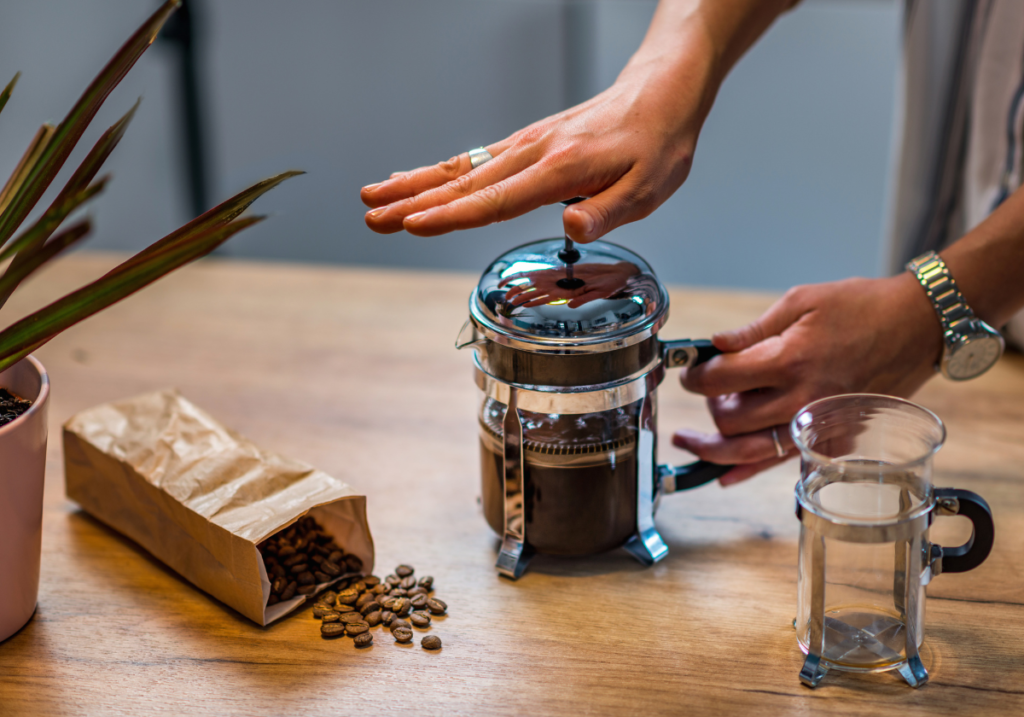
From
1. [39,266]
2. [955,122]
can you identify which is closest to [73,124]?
[39,266]

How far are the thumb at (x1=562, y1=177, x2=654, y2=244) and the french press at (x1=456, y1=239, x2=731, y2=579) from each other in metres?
0.04

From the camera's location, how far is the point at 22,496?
74 centimetres

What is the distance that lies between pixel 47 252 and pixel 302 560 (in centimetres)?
38

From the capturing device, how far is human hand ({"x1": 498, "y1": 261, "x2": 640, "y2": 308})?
2.52ft

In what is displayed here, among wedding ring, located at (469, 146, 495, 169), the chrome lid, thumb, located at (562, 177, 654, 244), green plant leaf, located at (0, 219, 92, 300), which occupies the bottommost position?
the chrome lid

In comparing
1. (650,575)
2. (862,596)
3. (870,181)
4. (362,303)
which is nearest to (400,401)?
(362,303)

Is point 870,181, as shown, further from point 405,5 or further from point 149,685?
point 149,685

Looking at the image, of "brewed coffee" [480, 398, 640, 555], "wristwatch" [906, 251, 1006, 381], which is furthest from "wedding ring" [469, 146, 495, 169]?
"wristwatch" [906, 251, 1006, 381]

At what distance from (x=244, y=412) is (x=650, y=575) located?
56 centimetres

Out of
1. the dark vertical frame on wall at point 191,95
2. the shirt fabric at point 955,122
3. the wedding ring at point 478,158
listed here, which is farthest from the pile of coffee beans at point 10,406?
the dark vertical frame on wall at point 191,95

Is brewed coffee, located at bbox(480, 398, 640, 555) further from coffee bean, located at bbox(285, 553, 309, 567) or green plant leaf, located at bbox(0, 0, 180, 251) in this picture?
green plant leaf, located at bbox(0, 0, 180, 251)

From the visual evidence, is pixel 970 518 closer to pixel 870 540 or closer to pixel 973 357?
pixel 870 540

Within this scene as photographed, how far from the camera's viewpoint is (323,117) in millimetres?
3133

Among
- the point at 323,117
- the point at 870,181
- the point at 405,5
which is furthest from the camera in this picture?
the point at 323,117
